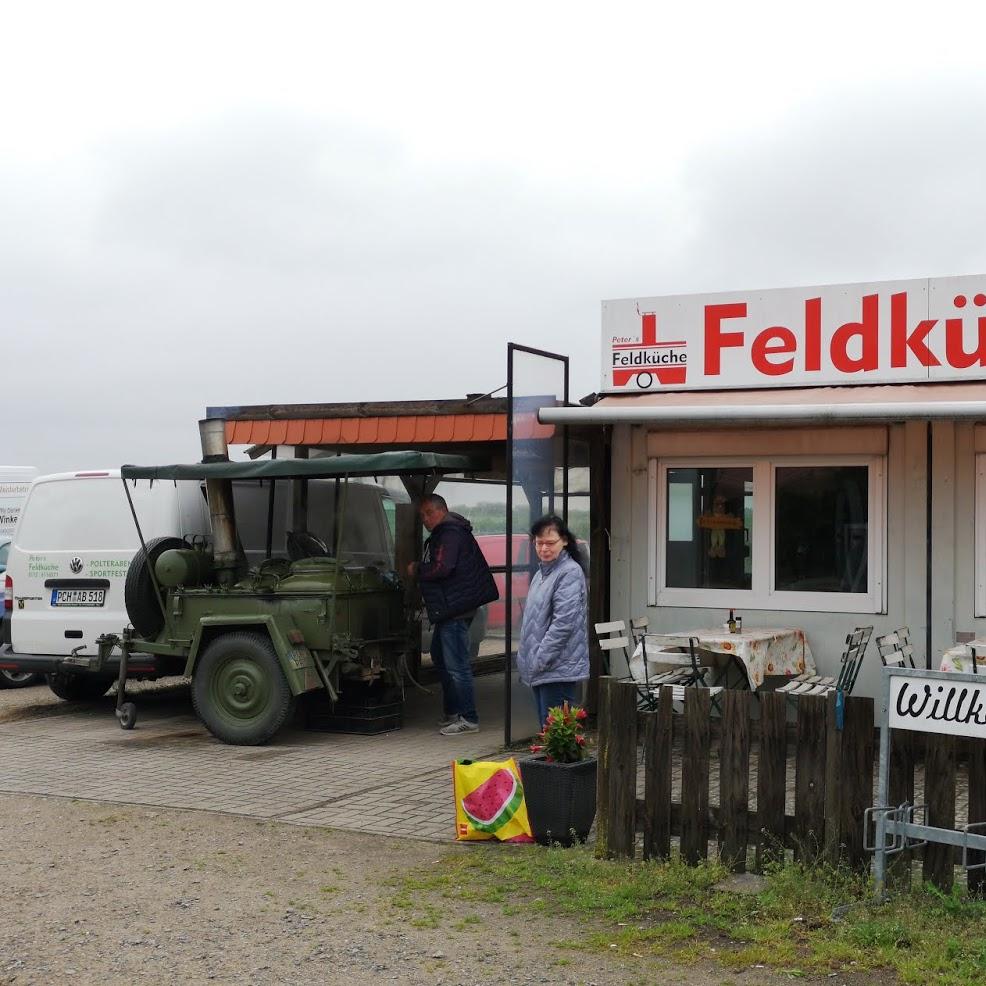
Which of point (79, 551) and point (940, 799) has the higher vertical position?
point (79, 551)

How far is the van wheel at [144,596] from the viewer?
10.5 metres

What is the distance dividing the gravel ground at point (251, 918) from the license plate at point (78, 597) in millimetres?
3879

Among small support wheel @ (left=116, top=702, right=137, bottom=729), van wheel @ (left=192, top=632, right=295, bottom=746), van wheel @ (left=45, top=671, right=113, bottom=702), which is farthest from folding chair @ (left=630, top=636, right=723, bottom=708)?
van wheel @ (left=45, top=671, right=113, bottom=702)

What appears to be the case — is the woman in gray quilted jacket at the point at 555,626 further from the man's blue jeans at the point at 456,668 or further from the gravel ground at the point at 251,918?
the man's blue jeans at the point at 456,668

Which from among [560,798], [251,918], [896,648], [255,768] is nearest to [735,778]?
[560,798]

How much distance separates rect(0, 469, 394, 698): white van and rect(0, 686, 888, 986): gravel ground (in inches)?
154

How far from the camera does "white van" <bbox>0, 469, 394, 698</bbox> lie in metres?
11.3

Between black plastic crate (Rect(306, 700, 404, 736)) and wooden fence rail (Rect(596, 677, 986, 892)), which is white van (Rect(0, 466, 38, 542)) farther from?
wooden fence rail (Rect(596, 677, 986, 892))

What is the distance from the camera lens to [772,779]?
5.89m

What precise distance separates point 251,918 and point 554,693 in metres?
3.12

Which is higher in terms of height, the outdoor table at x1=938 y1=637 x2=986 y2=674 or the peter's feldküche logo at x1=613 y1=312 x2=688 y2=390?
the peter's feldküche logo at x1=613 y1=312 x2=688 y2=390

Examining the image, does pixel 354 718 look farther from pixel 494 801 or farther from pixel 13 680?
pixel 13 680

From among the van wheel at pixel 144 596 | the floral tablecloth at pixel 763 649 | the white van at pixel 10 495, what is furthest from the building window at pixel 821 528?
the white van at pixel 10 495

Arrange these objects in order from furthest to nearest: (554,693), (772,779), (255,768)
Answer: (255,768)
(554,693)
(772,779)
